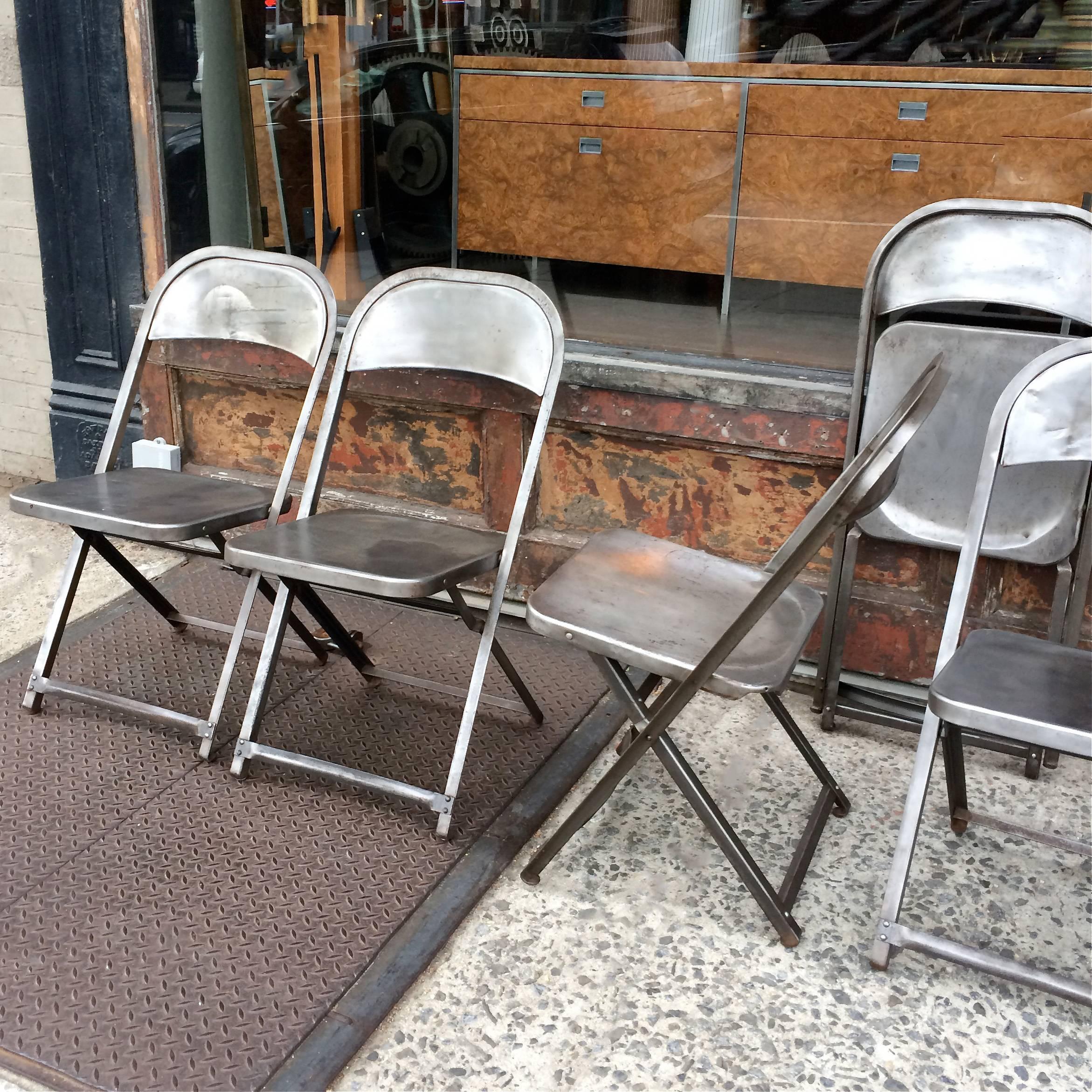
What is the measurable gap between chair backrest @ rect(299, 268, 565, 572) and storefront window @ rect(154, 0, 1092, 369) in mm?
540

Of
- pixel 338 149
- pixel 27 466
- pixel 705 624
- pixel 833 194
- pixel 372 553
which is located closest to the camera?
pixel 705 624

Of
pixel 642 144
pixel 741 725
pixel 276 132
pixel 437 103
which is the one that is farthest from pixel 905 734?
pixel 276 132

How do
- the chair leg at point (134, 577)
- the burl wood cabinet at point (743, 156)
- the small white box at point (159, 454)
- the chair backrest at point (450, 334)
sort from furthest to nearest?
the small white box at point (159, 454), the chair leg at point (134, 577), the burl wood cabinet at point (743, 156), the chair backrest at point (450, 334)

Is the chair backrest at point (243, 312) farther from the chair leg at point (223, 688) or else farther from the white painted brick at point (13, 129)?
the white painted brick at point (13, 129)

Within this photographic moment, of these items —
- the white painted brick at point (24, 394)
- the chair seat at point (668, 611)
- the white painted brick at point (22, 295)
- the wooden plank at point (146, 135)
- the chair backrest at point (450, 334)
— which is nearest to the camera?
the chair seat at point (668, 611)

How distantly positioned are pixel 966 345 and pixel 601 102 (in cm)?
122

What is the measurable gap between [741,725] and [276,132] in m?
2.32

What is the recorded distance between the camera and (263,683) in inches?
104

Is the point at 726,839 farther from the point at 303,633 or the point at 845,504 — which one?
the point at 303,633

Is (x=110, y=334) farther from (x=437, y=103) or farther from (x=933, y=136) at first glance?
(x=933, y=136)

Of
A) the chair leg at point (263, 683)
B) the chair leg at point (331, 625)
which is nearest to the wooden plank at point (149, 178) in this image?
the chair leg at point (331, 625)

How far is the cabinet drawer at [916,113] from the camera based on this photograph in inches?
108

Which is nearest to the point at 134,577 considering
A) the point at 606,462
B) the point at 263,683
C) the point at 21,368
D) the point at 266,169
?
the point at 263,683

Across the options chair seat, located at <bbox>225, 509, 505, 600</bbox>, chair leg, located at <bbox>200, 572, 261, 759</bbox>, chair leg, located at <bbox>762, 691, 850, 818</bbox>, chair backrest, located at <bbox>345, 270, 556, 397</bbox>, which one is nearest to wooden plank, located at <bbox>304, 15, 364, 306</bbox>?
chair backrest, located at <bbox>345, 270, 556, 397</bbox>
